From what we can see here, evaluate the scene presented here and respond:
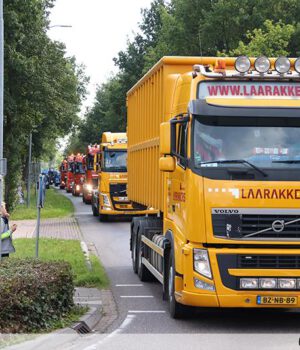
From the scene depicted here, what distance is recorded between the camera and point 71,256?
63.1 feet

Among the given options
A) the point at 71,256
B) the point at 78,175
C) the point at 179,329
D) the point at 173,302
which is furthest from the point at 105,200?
the point at 78,175

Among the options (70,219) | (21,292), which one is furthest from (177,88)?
(70,219)

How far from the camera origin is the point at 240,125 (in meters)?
10.6

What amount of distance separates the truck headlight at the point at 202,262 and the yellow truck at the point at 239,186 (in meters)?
0.01

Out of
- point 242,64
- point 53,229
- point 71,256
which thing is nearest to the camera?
point 242,64

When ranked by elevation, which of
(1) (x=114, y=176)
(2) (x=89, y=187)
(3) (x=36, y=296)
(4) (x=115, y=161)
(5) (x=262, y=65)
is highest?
(5) (x=262, y=65)

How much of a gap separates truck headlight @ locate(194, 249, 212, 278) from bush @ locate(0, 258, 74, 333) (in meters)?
1.79

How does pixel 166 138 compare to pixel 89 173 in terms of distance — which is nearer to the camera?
pixel 166 138

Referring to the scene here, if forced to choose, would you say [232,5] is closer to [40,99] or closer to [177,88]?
[40,99]

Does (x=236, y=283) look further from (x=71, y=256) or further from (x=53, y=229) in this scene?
(x=53, y=229)

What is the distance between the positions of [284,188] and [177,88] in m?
2.68

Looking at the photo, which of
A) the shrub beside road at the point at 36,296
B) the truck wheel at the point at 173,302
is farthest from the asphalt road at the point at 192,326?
the shrub beside road at the point at 36,296

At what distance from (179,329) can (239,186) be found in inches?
78.8

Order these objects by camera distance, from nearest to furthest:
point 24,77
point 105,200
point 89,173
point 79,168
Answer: point 105,200, point 24,77, point 89,173, point 79,168
